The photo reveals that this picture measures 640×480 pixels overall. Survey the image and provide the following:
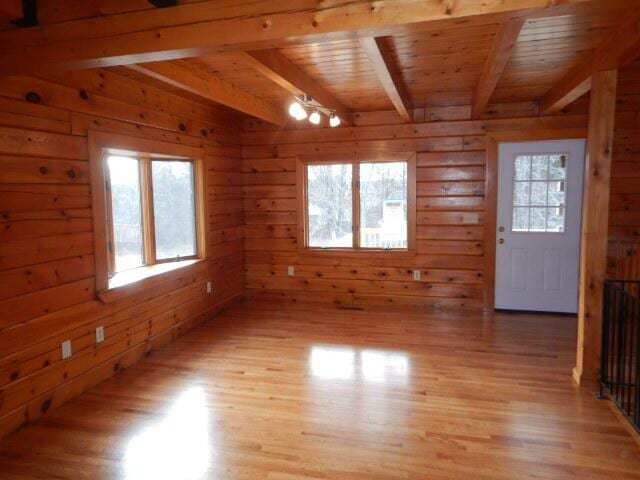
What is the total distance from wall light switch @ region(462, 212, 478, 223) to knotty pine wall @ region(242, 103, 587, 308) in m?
0.05

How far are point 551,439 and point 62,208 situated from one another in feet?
10.8

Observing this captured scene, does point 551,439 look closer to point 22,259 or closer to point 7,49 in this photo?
point 22,259

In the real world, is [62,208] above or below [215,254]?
above

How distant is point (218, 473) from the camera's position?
2.14m

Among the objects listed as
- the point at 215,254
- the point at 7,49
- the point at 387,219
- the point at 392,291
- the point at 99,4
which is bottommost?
the point at 392,291

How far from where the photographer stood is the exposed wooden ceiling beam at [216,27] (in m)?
1.67

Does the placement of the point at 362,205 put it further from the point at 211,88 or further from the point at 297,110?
the point at 211,88

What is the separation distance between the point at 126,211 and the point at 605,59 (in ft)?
12.3

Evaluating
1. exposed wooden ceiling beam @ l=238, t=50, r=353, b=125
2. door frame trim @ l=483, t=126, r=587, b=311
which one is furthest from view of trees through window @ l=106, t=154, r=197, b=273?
door frame trim @ l=483, t=126, r=587, b=311

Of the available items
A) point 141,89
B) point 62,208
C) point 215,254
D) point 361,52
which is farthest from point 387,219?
point 62,208

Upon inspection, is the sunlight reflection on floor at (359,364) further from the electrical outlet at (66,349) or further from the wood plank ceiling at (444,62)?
the wood plank ceiling at (444,62)

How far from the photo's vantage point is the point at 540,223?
472 centimetres

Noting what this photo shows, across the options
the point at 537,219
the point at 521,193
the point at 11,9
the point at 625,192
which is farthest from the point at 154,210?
the point at 625,192

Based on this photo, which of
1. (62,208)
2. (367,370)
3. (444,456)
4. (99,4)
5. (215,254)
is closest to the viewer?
(99,4)
